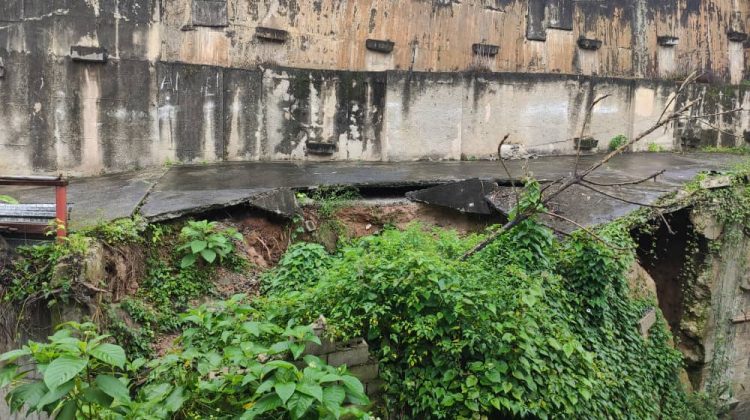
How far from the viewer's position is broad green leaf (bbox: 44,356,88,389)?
2660 millimetres

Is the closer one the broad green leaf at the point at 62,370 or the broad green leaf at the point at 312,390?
the broad green leaf at the point at 62,370

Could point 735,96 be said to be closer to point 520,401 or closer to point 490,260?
point 490,260

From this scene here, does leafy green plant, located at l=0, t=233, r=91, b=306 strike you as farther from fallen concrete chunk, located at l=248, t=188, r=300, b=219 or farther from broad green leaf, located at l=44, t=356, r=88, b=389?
fallen concrete chunk, located at l=248, t=188, r=300, b=219

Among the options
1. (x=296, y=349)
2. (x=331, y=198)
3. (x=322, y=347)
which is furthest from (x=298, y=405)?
(x=331, y=198)

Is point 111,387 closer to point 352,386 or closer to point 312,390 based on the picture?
point 312,390

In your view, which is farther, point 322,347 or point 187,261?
point 187,261

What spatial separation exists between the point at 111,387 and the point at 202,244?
2856mm

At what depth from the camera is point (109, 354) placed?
286cm

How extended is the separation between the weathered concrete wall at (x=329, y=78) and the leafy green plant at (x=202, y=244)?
3070mm

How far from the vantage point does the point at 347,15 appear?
9.91 meters

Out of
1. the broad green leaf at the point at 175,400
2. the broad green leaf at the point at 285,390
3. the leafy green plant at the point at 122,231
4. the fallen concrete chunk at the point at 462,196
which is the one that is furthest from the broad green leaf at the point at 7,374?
the fallen concrete chunk at the point at 462,196

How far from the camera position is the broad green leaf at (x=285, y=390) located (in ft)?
9.64

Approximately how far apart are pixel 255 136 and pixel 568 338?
573 cm

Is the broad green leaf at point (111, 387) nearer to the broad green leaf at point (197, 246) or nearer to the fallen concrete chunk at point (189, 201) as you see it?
the broad green leaf at point (197, 246)
